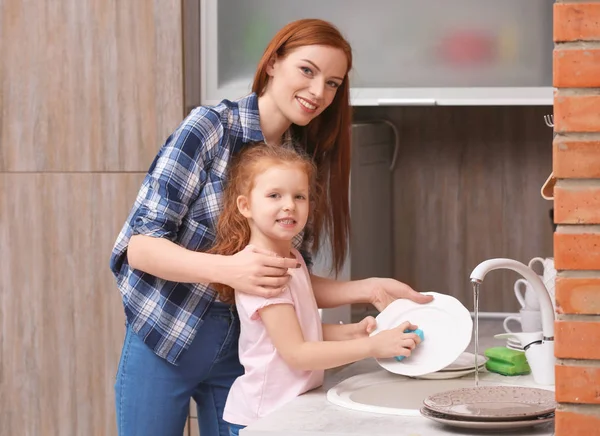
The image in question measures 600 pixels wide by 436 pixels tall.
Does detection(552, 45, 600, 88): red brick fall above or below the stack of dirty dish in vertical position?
above

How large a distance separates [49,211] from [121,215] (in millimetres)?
197

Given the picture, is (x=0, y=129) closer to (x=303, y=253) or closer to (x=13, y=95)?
(x=13, y=95)

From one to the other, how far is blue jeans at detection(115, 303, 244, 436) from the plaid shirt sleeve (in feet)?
0.60

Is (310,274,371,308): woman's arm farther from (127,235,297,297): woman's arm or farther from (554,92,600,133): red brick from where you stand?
(554,92,600,133): red brick

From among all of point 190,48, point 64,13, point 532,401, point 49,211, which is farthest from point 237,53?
point 532,401

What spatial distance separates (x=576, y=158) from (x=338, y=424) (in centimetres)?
54

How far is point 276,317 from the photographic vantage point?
1649 millimetres

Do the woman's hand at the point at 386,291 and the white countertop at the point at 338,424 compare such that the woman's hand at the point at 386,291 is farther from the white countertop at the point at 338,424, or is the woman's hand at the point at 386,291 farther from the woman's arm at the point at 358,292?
the white countertop at the point at 338,424

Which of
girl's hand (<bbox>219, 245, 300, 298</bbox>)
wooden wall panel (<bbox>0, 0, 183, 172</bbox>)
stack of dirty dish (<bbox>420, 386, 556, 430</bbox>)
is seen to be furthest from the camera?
wooden wall panel (<bbox>0, 0, 183, 172</bbox>)

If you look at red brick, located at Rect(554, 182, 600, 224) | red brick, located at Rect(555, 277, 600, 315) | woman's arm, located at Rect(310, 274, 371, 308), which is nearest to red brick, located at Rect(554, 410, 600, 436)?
red brick, located at Rect(555, 277, 600, 315)

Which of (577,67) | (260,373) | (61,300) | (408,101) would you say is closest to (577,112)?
(577,67)

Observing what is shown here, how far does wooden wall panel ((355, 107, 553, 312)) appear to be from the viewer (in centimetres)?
307

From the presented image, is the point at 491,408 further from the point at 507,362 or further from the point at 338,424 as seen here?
the point at 507,362

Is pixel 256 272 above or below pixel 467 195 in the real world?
below
